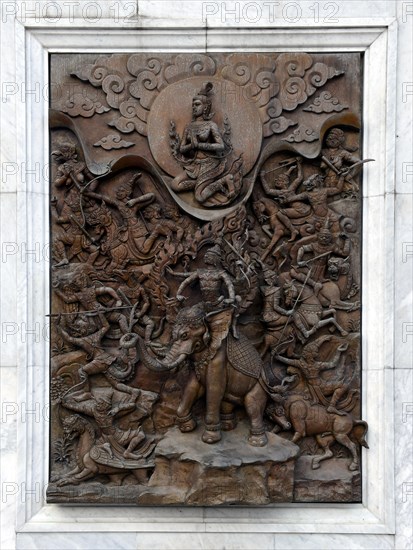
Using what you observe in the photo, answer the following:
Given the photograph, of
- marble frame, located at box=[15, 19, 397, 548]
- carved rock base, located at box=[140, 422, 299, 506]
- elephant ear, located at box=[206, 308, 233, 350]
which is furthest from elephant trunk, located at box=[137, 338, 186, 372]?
marble frame, located at box=[15, 19, 397, 548]

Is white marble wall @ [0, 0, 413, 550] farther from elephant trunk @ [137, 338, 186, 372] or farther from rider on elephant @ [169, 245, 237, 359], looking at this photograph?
rider on elephant @ [169, 245, 237, 359]

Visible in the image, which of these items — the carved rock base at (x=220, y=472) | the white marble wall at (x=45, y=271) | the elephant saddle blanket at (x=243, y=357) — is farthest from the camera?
the white marble wall at (x=45, y=271)

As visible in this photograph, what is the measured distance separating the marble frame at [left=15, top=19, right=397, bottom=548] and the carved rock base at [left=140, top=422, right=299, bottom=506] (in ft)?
0.89

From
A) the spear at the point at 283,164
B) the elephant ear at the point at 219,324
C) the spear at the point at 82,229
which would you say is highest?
the spear at the point at 283,164

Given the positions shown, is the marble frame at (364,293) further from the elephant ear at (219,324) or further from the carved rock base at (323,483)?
the elephant ear at (219,324)

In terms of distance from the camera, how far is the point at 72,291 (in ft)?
14.7

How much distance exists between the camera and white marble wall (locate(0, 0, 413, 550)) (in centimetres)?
449

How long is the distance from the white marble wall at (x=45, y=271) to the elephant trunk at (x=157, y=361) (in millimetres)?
720

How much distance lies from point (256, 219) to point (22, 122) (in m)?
1.80

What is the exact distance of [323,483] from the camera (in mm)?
4461

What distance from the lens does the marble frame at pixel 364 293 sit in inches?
177

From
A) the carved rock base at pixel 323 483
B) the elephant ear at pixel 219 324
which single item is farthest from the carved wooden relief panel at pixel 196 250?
the elephant ear at pixel 219 324

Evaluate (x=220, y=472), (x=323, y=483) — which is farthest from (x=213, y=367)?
(x=323, y=483)

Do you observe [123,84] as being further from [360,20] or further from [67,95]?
[360,20]
